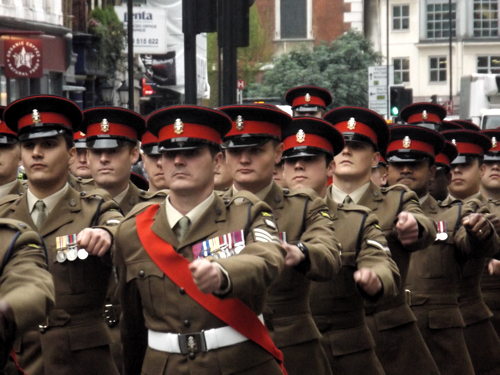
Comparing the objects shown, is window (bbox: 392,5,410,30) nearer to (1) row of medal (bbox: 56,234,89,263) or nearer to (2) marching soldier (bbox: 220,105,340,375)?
(2) marching soldier (bbox: 220,105,340,375)

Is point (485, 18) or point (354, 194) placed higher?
point (485, 18)

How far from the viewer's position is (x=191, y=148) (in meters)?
7.03

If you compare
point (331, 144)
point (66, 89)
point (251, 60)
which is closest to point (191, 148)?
point (331, 144)

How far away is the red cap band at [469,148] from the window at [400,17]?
7944 cm

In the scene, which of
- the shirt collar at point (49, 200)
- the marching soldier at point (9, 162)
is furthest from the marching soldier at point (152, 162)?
the shirt collar at point (49, 200)

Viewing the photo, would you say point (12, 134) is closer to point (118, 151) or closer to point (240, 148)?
point (118, 151)

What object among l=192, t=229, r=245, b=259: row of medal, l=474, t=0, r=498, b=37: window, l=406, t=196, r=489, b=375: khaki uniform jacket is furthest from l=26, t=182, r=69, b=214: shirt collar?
l=474, t=0, r=498, b=37: window

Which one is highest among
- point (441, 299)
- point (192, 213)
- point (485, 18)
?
point (485, 18)

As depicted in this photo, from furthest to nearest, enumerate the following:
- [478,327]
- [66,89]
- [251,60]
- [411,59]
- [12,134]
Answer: [411,59] < [251,60] < [66,89] < [478,327] < [12,134]

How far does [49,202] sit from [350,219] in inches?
67.5

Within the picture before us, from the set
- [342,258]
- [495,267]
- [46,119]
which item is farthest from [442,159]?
[46,119]

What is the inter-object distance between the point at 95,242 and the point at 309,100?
1058 centimetres

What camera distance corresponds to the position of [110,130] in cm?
1103

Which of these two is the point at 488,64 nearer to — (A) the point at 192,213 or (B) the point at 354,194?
(B) the point at 354,194
